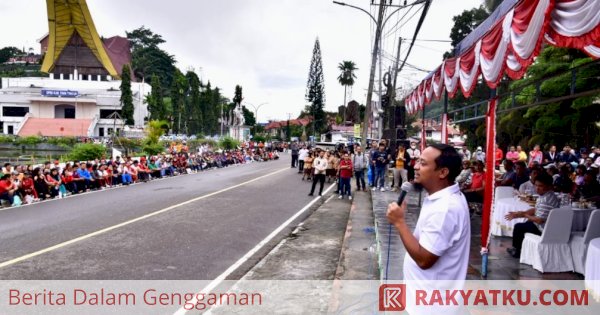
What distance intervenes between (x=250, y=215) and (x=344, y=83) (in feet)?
303

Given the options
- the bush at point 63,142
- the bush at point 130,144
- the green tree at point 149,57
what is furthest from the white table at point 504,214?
the green tree at point 149,57

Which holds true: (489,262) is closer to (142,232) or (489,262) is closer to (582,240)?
(582,240)

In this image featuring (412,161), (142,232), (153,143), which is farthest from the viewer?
(153,143)

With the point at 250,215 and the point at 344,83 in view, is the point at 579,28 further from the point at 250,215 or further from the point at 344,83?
the point at 344,83

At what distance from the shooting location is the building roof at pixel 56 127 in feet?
220

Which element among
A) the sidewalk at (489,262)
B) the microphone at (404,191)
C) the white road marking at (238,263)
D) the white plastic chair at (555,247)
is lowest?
the white road marking at (238,263)

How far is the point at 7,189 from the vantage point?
14062 millimetres

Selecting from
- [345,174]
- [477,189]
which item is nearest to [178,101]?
[345,174]

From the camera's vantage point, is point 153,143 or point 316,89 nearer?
point 153,143

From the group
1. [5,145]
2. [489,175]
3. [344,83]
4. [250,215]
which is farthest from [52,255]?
[344,83]

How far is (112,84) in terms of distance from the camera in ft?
275

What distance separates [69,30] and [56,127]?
2547 cm

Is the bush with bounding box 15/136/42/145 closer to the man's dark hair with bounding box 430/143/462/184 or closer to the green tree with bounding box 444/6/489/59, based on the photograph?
the green tree with bounding box 444/6/489/59

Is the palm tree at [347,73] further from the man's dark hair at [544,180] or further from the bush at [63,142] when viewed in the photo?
the man's dark hair at [544,180]
